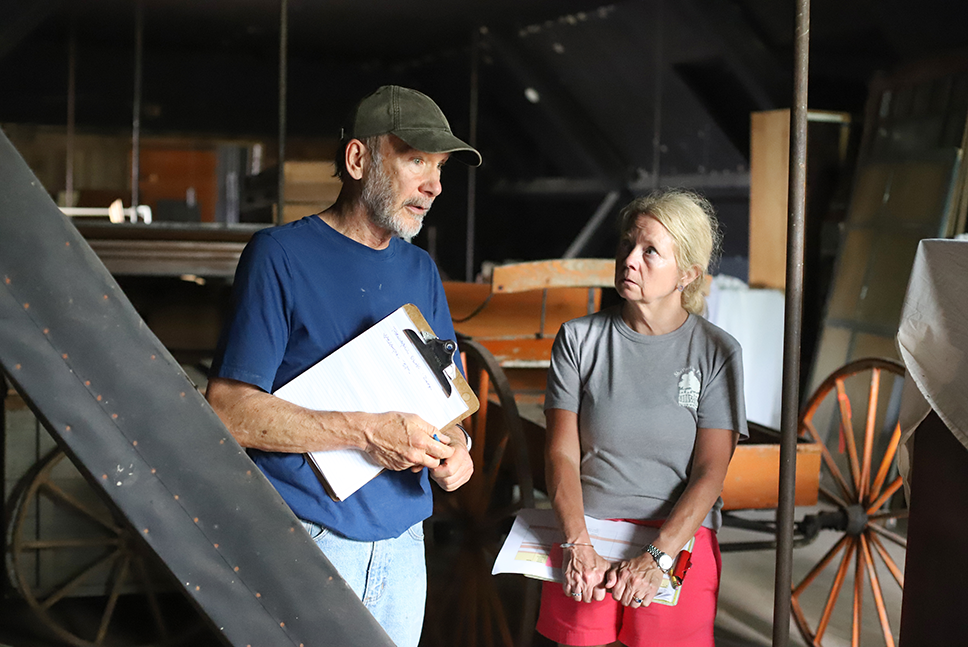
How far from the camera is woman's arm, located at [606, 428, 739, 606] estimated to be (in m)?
1.80

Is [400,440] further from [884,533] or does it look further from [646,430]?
[884,533]

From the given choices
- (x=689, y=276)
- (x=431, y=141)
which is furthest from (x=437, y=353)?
(x=689, y=276)

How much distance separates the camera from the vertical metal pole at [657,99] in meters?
6.24

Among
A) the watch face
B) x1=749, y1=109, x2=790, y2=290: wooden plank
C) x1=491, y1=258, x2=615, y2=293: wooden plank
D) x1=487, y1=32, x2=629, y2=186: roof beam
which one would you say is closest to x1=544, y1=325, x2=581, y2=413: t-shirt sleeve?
the watch face

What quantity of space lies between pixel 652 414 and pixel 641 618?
42 centimetres

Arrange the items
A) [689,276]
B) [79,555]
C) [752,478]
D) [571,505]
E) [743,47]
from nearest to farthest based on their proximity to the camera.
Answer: [571,505]
[689,276]
[752,478]
[79,555]
[743,47]

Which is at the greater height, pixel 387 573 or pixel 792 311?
pixel 792 311

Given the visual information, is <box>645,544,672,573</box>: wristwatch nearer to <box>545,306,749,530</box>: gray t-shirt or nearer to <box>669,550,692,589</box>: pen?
<box>669,550,692,589</box>: pen

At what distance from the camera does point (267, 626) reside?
1.24 meters

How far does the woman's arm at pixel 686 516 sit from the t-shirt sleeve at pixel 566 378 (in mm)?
284

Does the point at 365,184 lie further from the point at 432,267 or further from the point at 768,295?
the point at 768,295

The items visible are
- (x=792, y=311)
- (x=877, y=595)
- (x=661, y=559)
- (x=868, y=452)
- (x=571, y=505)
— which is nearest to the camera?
(x=792, y=311)

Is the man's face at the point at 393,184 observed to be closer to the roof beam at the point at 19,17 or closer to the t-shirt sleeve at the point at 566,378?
the t-shirt sleeve at the point at 566,378

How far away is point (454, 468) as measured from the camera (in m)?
1.52
